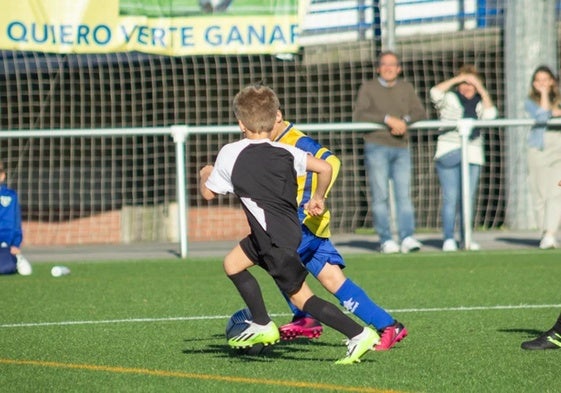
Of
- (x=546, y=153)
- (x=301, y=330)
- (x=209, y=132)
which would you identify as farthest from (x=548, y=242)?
(x=301, y=330)

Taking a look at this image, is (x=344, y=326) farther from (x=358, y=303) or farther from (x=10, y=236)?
(x=10, y=236)

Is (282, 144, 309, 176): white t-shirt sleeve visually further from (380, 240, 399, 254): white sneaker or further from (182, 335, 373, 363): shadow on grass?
(380, 240, 399, 254): white sneaker

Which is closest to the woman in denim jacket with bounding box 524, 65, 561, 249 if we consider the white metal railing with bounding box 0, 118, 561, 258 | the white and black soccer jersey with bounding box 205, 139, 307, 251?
the white metal railing with bounding box 0, 118, 561, 258

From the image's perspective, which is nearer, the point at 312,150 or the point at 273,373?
the point at 273,373

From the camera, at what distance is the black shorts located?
6.84 metres

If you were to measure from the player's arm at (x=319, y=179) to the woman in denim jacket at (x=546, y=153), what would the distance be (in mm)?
7534

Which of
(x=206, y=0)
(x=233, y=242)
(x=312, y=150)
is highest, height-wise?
(x=206, y=0)

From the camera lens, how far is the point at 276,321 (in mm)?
8914

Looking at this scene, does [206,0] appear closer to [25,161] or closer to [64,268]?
[25,161]

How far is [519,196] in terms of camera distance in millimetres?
16797

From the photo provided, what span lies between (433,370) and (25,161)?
12.5 metres

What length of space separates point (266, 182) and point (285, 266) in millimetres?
419

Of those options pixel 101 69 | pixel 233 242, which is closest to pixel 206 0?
pixel 101 69

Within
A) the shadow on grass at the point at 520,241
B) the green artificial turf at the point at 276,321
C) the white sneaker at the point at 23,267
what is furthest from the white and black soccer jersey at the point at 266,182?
the shadow on grass at the point at 520,241
